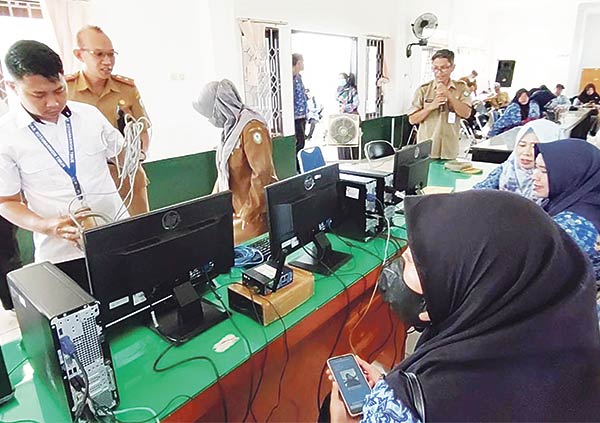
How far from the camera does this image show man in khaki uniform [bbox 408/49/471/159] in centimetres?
331

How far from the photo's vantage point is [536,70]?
33.7ft

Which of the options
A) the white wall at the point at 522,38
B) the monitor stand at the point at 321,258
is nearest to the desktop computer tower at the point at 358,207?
the monitor stand at the point at 321,258

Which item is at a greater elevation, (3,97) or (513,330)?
(3,97)

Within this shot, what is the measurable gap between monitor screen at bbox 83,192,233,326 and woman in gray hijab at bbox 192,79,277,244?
69cm

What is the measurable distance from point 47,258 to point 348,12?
520 cm

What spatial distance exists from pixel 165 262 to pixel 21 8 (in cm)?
312

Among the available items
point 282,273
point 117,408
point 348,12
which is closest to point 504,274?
point 282,273

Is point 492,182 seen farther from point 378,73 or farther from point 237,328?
point 378,73

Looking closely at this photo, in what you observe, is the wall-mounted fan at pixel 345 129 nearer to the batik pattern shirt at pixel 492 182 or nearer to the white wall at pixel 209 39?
the white wall at pixel 209 39

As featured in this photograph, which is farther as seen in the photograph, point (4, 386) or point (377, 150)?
point (377, 150)

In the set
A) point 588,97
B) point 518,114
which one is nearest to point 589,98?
point 588,97

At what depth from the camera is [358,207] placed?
177 centimetres

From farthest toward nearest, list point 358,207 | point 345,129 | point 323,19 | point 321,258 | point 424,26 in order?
point 424,26
point 323,19
point 345,129
point 358,207
point 321,258

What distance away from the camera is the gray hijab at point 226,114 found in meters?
2.02
